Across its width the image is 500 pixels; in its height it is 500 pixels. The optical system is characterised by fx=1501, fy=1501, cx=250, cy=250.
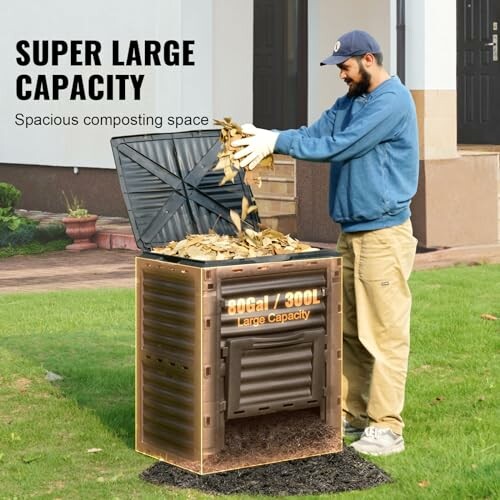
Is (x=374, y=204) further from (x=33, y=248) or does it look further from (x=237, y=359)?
(x=33, y=248)

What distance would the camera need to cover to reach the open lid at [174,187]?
7.59 m

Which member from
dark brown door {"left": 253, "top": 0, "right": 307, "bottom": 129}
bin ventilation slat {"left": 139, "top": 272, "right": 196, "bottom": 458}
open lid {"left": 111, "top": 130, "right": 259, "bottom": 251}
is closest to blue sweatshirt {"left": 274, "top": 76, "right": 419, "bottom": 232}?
open lid {"left": 111, "top": 130, "right": 259, "bottom": 251}

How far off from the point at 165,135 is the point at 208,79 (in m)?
10.4

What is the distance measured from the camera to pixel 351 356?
7723mm

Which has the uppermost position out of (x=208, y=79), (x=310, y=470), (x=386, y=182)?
(x=208, y=79)

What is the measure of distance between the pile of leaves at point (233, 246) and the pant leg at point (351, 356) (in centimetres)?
38

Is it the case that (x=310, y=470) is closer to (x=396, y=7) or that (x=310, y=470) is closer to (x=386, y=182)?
(x=386, y=182)

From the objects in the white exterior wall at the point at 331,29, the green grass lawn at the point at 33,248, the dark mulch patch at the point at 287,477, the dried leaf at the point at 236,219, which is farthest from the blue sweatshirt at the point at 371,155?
the white exterior wall at the point at 331,29

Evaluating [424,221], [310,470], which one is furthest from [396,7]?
[310,470]

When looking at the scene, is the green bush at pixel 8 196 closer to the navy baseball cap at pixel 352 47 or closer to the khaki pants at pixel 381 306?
the khaki pants at pixel 381 306

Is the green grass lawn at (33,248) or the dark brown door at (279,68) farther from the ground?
the dark brown door at (279,68)

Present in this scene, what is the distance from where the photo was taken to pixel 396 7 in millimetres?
15586

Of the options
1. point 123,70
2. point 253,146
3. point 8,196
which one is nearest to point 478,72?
point 123,70

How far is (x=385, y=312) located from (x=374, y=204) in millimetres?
546
